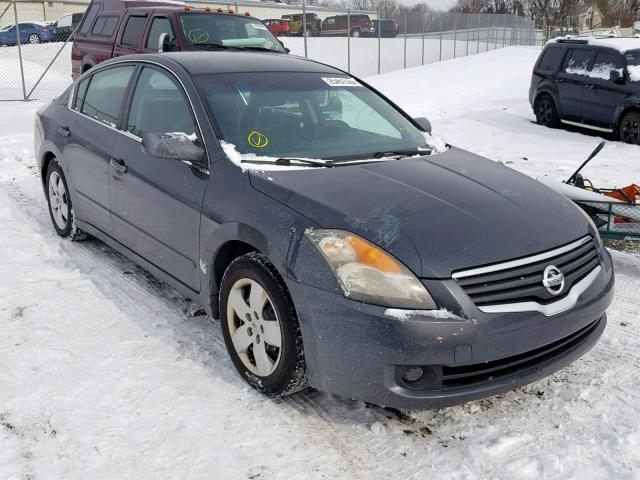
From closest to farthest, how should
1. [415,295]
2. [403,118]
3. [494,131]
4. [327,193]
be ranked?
[415,295] → [327,193] → [403,118] → [494,131]

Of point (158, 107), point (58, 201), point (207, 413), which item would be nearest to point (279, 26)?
point (58, 201)

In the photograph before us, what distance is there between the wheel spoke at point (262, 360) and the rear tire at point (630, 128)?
957cm

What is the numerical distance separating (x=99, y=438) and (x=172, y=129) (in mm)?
1888

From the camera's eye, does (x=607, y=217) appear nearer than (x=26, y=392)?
No

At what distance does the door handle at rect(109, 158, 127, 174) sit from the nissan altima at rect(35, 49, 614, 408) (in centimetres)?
1

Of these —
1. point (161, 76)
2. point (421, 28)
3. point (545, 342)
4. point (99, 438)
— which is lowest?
point (99, 438)

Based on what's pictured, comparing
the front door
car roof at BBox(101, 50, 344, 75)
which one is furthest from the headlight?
car roof at BBox(101, 50, 344, 75)

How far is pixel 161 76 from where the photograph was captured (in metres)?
4.20

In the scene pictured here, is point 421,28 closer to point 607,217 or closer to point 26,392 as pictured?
point 607,217

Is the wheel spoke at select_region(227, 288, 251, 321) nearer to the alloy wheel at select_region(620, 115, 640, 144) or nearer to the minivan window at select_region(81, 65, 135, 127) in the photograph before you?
the minivan window at select_region(81, 65, 135, 127)

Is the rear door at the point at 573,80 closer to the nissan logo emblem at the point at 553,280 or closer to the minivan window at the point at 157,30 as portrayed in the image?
the minivan window at the point at 157,30

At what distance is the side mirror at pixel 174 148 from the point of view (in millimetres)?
3514

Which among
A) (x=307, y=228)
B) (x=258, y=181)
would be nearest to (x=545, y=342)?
(x=307, y=228)

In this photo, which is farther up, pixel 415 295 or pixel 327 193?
pixel 327 193
